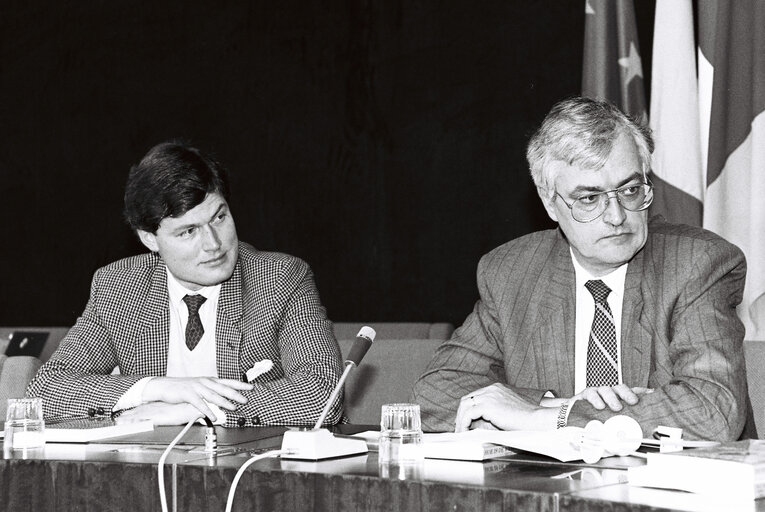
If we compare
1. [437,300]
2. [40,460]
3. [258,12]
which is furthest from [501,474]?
[258,12]

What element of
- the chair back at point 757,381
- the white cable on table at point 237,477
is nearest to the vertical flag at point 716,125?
the chair back at point 757,381

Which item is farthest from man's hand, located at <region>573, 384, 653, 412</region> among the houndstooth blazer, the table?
the houndstooth blazer

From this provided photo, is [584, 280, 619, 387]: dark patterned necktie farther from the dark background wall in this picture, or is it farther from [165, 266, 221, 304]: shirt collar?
the dark background wall

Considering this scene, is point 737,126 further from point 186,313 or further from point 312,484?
point 312,484

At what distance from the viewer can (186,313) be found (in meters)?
3.01

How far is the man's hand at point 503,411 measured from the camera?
2.04 meters

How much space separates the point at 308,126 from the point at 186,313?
1.66m

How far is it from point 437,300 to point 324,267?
0.55 m

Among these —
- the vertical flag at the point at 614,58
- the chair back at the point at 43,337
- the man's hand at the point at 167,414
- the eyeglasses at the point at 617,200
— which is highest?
the vertical flag at the point at 614,58

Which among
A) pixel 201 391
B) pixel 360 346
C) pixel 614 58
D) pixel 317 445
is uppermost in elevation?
pixel 614 58

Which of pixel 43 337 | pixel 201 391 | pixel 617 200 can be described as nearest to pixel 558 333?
pixel 617 200

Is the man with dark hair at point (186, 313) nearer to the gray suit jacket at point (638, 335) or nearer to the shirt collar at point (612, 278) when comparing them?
the gray suit jacket at point (638, 335)

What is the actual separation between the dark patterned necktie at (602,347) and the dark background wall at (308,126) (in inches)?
60.8

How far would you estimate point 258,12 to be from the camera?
4648 millimetres
